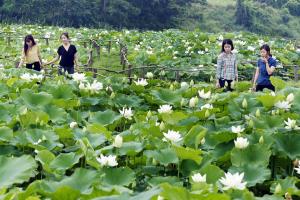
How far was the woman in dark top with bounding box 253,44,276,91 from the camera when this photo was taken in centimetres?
616

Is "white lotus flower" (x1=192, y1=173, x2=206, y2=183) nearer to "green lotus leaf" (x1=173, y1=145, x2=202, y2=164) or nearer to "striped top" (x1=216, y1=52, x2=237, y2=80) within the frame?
"green lotus leaf" (x1=173, y1=145, x2=202, y2=164)

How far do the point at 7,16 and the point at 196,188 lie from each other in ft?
82.6

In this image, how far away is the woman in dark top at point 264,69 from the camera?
20.2ft

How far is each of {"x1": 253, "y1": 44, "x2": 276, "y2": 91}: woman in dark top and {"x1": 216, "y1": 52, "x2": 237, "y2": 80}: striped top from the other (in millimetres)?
318

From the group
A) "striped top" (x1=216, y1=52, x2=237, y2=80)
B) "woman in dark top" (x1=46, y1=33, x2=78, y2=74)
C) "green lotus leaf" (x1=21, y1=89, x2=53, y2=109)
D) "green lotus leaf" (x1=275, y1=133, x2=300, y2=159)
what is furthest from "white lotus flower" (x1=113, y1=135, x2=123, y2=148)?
"woman in dark top" (x1=46, y1=33, x2=78, y2=74)

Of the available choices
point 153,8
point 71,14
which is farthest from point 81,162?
point 153,8

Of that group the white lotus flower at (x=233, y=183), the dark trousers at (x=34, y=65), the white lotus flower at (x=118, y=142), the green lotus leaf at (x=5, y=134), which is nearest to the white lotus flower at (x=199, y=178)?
the white lotus flower at (x=233, y=183)

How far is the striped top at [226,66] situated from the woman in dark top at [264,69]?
32cm

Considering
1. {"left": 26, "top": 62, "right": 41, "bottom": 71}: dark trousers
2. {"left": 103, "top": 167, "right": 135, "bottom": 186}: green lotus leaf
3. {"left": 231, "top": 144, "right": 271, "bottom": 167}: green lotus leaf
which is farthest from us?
{"left": 26, "top": 62, "right": 41, "bottom": 71}: dark trousers

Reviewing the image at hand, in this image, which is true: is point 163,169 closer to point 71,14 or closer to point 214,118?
point 214,118

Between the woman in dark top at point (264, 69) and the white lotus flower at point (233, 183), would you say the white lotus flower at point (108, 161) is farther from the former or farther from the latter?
the woman in dark top at point (264, 69)

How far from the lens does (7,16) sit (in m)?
26.0

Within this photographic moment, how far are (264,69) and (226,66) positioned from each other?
0.50 meters

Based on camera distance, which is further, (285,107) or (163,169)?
(285,107)
